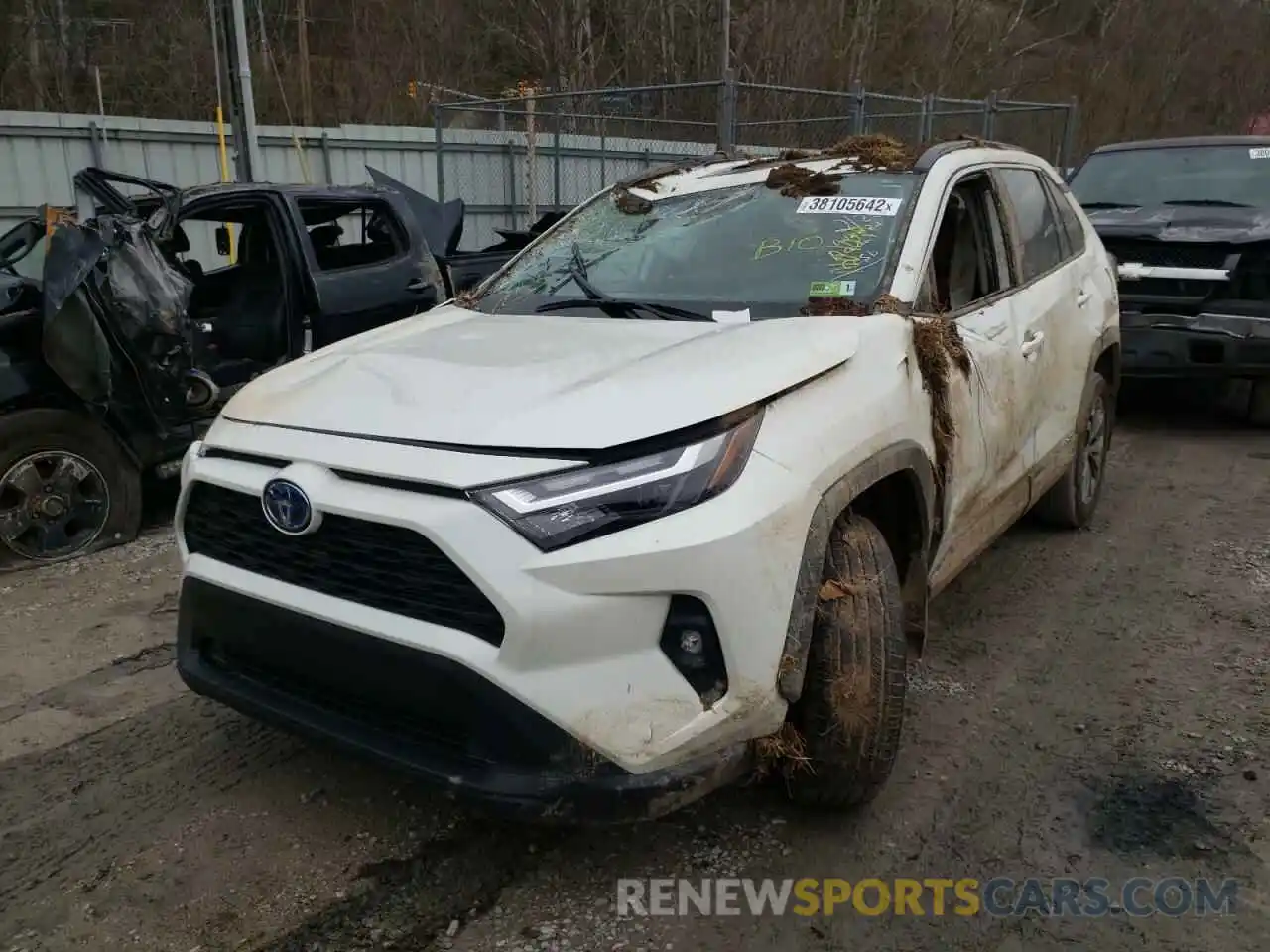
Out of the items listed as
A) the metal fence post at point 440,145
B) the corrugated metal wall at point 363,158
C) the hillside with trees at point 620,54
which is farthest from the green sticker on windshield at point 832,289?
the hillside with trees at point 620,54

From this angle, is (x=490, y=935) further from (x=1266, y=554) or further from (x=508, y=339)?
(x=1266, y=554)

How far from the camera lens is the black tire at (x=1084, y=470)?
Answer: 4.89 metres

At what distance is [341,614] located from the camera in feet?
7.73

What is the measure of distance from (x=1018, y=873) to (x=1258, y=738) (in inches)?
47.6

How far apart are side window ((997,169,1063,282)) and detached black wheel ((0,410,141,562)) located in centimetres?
421

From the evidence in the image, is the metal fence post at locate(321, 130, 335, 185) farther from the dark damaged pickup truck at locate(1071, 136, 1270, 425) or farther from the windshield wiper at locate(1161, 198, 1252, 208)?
the windshield wiper at locate(1161, 198, 1252, 208)

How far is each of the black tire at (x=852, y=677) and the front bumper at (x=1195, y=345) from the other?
15.6 feet

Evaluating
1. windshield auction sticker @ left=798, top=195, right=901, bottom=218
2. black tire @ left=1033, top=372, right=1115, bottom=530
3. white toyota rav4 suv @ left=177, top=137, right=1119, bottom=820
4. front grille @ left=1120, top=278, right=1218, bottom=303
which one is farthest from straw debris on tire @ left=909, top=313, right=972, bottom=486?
front grille @ left=1120, top=278, right=1218, bottom=303

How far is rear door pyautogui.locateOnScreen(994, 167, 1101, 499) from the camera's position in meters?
4.01

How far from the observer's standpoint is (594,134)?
1279 cm

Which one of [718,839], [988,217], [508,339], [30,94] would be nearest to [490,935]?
[718,839]

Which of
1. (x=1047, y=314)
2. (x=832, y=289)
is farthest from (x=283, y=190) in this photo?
(x=1047, y=314)

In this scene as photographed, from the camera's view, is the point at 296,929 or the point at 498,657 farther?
the point at 296,929

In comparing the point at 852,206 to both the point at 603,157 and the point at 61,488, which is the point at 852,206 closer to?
the point at 61,488
